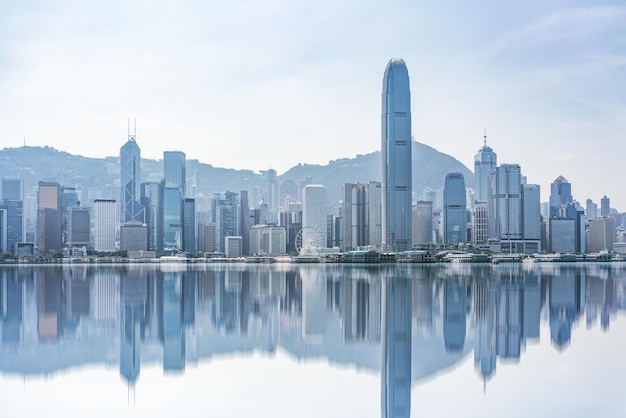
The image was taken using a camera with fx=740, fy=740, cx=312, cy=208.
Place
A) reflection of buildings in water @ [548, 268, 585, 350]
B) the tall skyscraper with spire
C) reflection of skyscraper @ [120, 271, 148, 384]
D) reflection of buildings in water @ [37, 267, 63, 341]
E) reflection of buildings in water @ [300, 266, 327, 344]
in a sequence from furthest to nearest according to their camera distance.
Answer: the tall skyscraper with spire → reflection of buildings in water @ [37, 267, 63, 341] → reflection of buildings in water @ [300, 266, 327, 344] → reflection of buildings in water @ [548, 268, 585, 350] → reflection of skyscraper @ [120, 271, 148, 384]

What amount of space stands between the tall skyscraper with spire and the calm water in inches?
6162

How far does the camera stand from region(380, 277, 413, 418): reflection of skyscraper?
54.1 ft

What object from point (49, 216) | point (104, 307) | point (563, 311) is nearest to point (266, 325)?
point (104, 307)

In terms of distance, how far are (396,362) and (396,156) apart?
17494cm

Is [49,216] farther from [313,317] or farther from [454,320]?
[454,320]

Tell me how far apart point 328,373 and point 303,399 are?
3068 mm

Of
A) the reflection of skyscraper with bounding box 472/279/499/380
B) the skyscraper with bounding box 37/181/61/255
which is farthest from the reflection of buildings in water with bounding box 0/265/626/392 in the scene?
the skyscraper with bounding box 37/181/61/255

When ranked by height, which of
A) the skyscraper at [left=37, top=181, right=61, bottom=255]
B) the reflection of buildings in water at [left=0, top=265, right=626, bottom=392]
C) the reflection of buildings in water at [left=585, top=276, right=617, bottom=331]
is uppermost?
the skyscraper at [left=37, top=181, right=61, bottom=255]

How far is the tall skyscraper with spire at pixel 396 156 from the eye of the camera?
19262 centimetres

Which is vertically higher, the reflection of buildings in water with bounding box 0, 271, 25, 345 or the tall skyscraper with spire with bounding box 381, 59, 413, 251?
the tall skyscraper with spire with bounding box 381, 59, 413, 251

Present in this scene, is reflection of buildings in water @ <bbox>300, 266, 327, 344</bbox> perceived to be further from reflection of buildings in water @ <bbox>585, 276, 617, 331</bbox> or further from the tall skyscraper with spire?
the tall skyscraper with spire

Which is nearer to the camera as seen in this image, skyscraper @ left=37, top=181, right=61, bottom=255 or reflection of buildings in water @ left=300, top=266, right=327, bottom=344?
reflection of buildings in water @ left=300, top=266, right=327, bottom=344

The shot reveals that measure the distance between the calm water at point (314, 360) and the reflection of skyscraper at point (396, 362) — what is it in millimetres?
53

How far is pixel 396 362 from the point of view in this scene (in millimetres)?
20969
